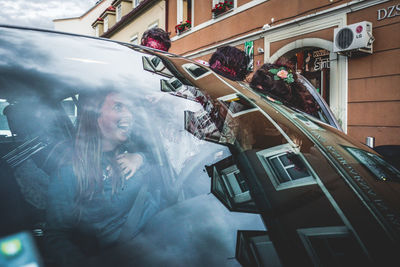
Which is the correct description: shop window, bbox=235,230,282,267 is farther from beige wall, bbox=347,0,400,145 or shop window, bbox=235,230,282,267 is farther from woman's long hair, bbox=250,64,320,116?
beige wall, bbox=347,0,400,145

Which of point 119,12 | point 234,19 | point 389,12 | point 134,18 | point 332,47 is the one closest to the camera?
point 389,12

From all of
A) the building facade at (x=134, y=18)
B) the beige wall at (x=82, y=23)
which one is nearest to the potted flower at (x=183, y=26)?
the building facade at (x=134, y=18)

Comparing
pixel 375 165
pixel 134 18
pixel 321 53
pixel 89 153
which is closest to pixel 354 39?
pixel 321 53

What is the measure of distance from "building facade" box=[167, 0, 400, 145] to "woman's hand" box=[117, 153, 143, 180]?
3658 mm

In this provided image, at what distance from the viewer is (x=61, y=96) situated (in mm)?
830

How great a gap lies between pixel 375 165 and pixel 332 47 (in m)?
5.84

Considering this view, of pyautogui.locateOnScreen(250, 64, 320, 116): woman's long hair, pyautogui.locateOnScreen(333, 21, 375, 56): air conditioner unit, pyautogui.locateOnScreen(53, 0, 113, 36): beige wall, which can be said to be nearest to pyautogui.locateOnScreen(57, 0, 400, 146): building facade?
pyautogui.locateOnScreen(333, 21, 375, 56): air conditioner unit

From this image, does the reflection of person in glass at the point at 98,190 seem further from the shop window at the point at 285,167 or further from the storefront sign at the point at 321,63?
the storefront sign at the point at 321,63

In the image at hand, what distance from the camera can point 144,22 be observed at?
14.0 metres

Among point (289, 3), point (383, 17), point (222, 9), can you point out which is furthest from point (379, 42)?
point (222, 9)

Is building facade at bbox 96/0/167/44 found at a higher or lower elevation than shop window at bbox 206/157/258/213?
higher

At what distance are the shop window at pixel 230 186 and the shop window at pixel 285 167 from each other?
0.09 m

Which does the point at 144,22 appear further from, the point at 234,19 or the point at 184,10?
the point at 234,19

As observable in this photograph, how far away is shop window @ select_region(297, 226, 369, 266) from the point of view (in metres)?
0.60
